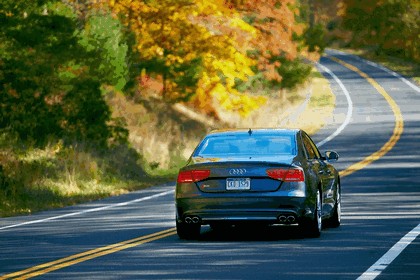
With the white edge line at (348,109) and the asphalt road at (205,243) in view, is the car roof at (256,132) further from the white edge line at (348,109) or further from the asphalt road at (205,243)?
the white edge line at (348,109)

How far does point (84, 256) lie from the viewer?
16.9 meters

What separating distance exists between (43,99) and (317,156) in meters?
12.8

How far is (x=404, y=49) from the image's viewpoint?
4245 inches

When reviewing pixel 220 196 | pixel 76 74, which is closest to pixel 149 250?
pixel 220 196

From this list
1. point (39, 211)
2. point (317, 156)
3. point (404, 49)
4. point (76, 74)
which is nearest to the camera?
point (317, 156)

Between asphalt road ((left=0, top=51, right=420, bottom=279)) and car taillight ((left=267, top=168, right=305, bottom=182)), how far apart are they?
0.81m

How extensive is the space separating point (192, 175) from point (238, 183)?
0.62m

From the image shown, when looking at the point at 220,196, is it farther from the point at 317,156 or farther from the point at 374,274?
the point at 374,274

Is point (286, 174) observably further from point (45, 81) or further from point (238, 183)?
point (45, 81)

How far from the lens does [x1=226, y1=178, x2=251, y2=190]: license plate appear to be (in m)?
18.8

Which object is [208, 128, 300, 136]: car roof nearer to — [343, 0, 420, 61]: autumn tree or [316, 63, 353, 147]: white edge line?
[316, 63, 353, 147]: white edge line

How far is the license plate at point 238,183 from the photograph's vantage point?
18750 millimetres

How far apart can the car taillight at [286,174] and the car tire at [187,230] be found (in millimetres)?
1313

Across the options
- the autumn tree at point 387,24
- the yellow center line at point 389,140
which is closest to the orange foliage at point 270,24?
the yellow center line at point 389,140
